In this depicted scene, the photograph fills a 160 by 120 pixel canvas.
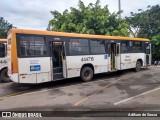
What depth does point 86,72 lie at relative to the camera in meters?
12.9

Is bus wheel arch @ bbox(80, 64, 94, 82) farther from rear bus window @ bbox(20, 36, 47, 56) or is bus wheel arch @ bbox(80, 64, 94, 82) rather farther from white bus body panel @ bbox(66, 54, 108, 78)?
rear bus window @ bbox(20, 36, 47, 56)

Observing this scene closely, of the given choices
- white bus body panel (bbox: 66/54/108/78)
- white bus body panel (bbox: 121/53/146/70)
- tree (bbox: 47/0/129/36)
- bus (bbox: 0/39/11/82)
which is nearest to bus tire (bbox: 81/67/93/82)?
white bus body panel (bbox: 66/54/108/78)

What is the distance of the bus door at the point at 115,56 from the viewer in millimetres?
14409

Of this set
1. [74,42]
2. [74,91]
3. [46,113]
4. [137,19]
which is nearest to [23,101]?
[46,113]

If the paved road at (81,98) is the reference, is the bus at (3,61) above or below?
above

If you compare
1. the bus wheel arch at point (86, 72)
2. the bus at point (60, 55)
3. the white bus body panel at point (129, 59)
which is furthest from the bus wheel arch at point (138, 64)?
the bus wheel arch at point (86, 72)

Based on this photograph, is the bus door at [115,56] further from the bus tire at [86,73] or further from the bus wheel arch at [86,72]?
the bus tire at [86,73]

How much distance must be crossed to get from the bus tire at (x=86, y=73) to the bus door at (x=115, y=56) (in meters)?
2.15

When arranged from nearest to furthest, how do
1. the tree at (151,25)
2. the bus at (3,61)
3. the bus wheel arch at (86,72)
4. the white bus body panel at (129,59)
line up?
the bus wheel arch at (86,72)
the bus at (3,61)
the white bus body panel at (129,59)
the tree at (151,25)

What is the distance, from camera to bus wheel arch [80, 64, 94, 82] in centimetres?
1260

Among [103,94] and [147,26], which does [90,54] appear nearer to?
[103,94]

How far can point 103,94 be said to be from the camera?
9289mm

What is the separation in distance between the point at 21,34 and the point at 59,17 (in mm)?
11892

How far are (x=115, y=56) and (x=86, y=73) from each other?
114 inches
